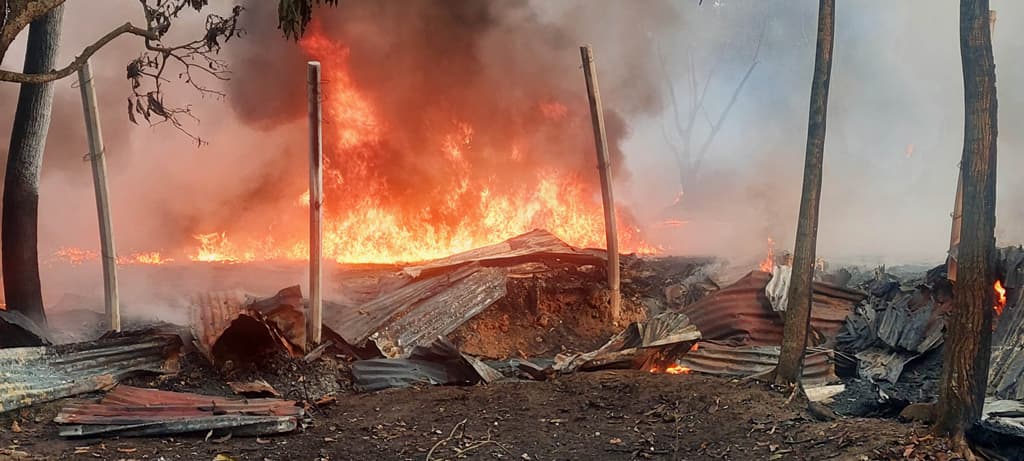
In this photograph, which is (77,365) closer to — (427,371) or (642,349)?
(427,371)

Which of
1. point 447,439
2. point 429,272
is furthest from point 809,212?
point 429,272

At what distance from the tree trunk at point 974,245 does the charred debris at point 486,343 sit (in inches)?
11.1

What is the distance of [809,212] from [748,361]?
7.54 feet

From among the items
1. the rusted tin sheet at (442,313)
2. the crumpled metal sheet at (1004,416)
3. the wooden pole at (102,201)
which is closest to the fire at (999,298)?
the crumpled metal sheet at (1004,416)

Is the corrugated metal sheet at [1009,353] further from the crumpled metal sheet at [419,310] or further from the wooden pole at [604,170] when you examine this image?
the crumpled metal sheet at [419,310]

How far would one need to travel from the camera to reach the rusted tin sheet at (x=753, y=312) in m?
10.4

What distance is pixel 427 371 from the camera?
8.74 metres

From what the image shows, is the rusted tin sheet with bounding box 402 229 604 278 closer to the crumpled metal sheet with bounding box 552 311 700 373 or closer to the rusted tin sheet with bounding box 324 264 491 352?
the rusted tin sheet with bounding box 324 264 491 352

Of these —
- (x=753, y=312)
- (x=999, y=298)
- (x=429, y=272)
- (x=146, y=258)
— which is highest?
(x=146, y=258)

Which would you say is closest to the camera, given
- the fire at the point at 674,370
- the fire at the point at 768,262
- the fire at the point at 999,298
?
the fire at the point at 999,298

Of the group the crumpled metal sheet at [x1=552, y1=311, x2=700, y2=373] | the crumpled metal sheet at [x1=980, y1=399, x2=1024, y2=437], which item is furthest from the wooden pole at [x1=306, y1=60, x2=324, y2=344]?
the crumpled metal sheet at [x1=980, y1=399, x2=1024, y2=437]

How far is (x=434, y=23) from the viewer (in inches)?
648

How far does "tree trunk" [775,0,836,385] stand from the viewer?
7.41 metres

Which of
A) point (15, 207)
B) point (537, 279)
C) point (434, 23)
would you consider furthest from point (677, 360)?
point (434, 23)
